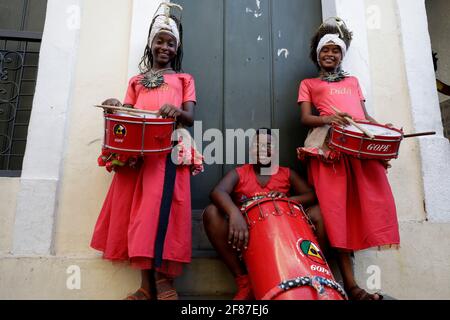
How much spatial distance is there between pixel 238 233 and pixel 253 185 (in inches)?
26.4

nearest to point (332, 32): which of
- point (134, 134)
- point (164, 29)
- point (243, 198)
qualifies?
point (164, 29)

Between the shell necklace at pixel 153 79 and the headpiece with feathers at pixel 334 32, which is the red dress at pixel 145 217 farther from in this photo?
the headpiece with feathers at pixel 334 32

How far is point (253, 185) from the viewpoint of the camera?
2904 mm

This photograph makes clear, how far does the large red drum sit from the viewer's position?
73.2 inches

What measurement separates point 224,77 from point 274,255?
223 centimetres

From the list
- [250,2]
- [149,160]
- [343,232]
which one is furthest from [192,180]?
[250,2]

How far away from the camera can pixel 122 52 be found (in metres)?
3.39

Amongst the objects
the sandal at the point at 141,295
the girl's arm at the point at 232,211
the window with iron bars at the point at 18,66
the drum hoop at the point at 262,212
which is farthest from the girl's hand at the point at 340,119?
the window with iron bars at the point at 18,66

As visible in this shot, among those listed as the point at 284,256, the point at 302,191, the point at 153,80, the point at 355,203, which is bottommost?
the point at 284,256

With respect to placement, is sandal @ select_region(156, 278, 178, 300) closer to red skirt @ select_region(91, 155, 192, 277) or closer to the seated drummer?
red skirt @ select_region(91, 155, 192, 277)

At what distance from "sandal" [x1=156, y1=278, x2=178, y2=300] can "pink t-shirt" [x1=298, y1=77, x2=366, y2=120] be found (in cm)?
179

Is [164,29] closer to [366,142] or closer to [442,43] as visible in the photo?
[366,142]

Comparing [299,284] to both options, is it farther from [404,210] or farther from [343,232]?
[404,210]

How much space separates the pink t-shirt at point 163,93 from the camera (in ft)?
9.20
